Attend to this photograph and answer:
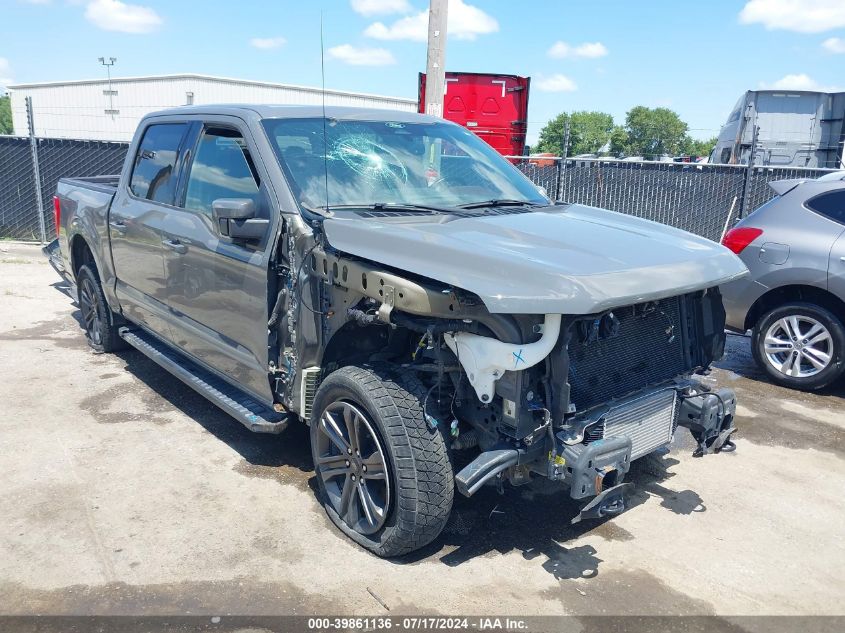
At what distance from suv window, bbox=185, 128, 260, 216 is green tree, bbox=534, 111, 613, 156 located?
82945 millimetres

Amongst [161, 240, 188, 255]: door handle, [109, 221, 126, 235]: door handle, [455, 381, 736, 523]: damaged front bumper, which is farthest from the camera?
[109, 221, 126, 235]: door handle

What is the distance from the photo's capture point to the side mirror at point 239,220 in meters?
3.71

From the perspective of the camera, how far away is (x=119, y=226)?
554 centimetres

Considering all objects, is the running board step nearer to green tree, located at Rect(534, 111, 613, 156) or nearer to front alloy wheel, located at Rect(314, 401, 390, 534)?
front alloy wheel, located at Rect(314, 401, 390, 534)

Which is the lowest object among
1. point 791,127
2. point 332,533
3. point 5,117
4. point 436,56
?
point 332,533

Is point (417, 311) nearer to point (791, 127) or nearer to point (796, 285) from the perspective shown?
point (796, 285)

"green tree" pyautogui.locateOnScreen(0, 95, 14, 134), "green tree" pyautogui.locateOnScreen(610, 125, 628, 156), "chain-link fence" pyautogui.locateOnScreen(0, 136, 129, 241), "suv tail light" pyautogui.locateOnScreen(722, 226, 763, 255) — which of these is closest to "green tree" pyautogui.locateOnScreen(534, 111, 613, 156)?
"green tree" pyautogui.locateOnScreen(610, 125, 628, 156)

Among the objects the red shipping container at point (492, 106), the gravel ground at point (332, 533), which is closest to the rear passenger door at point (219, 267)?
the gravel ground at point (332, 533)

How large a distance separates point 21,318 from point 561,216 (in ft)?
21.1

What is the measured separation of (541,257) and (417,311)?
0.57m

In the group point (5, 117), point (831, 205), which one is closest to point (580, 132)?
point (5, 117)

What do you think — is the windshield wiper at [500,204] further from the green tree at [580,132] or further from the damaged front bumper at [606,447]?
the green tree at [580,132]

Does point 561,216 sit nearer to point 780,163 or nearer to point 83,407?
point 83,407

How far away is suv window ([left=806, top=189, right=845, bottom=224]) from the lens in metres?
5.77
